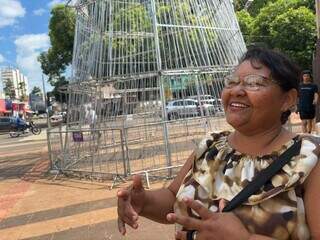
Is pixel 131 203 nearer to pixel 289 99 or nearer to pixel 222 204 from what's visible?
pixel 222 204

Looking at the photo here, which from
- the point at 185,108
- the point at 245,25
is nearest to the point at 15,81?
the point at 245,25

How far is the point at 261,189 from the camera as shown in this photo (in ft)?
6.30

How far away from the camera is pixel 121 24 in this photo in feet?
38.0

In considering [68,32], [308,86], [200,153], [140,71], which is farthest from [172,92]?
[68,32]

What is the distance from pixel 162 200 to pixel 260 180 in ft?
1.99

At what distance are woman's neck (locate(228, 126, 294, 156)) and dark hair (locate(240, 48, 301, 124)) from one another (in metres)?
0.09

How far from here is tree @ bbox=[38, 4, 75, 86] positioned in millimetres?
45594

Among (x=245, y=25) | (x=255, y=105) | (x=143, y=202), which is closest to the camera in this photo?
(x=255, y=105)

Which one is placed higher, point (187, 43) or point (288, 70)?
point (187, 43)

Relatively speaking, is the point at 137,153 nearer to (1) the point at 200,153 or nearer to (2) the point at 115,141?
(2) the point at 115,141

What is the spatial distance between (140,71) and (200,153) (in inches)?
367

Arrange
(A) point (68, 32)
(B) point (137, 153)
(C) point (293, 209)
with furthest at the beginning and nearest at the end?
1. (A) point (68, 32)
2. (B) point (137, 153)
3. (C) point (293, 209)

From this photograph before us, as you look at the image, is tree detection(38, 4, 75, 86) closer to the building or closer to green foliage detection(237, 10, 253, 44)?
green foliage detection(237, 10, 253, 44)

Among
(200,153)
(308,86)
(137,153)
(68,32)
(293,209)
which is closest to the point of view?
(293,209)
